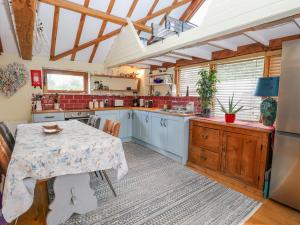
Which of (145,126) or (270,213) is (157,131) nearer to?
(145,126)

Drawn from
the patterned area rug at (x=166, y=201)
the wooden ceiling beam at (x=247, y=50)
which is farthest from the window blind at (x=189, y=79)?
the patterned area rug at (x=166, y=201)

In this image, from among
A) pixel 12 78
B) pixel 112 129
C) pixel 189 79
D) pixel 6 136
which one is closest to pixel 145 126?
pixel 189 79

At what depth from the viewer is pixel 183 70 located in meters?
4.14

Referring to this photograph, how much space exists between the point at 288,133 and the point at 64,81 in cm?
468

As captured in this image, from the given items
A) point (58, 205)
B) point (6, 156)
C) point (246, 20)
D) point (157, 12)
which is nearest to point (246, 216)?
point (58, 205)

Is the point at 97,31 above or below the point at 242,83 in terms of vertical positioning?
above

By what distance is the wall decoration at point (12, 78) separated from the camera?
376 cm

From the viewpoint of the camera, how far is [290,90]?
1960 mm

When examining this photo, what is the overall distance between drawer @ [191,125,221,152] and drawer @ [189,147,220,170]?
0.08 metres

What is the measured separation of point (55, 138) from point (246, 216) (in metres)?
2.27

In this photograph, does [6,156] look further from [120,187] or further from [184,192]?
[184,192]

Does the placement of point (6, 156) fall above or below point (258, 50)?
below

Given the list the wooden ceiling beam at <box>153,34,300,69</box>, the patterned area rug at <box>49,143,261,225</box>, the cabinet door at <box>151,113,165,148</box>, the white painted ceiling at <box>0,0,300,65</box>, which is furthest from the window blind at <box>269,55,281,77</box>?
the cabinet door at <box>151,113,165,148</box>

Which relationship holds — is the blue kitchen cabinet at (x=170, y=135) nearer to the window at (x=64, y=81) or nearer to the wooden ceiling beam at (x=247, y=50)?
the wooden ceiling beam at (x=247, y=50)
